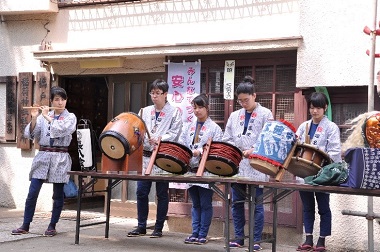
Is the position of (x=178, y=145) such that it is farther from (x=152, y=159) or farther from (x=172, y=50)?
(x=172, y=50)

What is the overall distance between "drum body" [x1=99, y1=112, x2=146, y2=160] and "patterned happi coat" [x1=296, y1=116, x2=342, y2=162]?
1882 millimetres

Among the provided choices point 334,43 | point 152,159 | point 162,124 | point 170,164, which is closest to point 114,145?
point 152,159

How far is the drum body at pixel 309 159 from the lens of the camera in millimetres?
5746

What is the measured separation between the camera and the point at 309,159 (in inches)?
227

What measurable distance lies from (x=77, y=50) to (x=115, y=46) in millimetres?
627

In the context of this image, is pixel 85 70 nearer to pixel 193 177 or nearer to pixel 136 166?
pixel 136 166

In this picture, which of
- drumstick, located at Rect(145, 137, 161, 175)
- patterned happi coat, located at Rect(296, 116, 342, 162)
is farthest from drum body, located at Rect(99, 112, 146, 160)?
patterned happi coat, located at Rect(296, 116, 342, 162)

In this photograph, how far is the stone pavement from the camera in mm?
7266

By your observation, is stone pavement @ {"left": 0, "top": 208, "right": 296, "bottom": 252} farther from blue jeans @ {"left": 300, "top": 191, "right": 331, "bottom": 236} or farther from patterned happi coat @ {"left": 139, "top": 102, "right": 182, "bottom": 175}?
patterned happi coat @ {"left": 139, "top": 102, "right": 182, "bottom": 175}

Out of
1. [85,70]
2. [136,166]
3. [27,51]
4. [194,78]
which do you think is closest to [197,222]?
[136,166]

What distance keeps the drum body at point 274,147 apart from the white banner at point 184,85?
11.2 ft

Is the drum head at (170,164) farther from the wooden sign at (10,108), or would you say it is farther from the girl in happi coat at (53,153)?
the wooden sign at (10,108)

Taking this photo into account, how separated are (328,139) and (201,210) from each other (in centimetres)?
186

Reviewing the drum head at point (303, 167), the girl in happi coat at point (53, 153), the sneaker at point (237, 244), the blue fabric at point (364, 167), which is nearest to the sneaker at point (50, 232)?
the girl in happi coat at point (53, 153)
